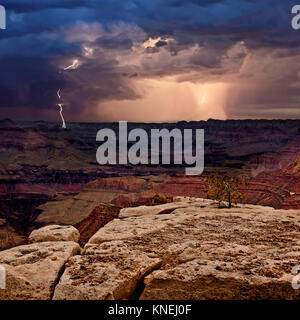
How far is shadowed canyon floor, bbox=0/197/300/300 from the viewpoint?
24.3ft

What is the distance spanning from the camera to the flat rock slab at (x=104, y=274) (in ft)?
23.8

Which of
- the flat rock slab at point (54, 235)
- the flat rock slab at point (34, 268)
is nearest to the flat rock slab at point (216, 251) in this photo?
the flat rock slab at point (34, 268)

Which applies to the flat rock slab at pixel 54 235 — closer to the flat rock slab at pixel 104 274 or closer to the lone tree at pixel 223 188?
the flat rock slab at pixel 104 274

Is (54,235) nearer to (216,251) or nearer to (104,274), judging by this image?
(104,274)

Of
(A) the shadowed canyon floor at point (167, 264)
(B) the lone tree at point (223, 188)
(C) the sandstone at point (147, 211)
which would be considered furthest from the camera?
(B) the lone tree at point (223, 188)

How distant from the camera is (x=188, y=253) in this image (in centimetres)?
893

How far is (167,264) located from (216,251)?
1.28 m

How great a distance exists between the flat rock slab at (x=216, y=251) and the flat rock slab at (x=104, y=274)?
25 cm

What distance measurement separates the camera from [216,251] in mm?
8914

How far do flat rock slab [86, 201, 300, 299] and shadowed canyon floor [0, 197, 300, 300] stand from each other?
19mm

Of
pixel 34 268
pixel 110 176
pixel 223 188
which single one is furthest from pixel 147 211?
pixel 110 176

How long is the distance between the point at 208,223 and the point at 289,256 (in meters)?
3.72

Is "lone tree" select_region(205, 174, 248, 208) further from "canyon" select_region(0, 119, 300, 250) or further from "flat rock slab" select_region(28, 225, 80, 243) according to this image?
"canyon" select_region(0, 119, 300, 250)

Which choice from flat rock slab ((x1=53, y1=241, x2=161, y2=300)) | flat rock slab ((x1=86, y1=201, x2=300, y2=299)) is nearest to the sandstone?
flat rock slab ((x1=86, y1=201, x2=300, y2=299))
